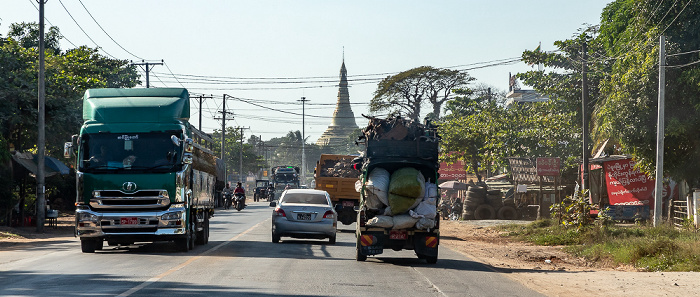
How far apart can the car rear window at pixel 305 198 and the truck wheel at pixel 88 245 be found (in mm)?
5523

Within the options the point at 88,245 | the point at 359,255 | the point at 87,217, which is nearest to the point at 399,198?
the point at 359,255

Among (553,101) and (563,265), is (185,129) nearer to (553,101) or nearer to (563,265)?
(563,265)

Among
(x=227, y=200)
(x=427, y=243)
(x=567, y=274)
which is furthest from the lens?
(x=227, y=200)

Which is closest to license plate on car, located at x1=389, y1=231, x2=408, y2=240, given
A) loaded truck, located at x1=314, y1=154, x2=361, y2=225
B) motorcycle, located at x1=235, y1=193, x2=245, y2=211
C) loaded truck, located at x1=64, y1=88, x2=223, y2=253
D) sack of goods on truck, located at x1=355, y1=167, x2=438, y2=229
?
sack of goods on truck, located at x1=355, y1=167, x2=438, y2=229

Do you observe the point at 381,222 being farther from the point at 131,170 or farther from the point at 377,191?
the point at 131,170

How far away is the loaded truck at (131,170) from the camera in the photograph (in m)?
17.9

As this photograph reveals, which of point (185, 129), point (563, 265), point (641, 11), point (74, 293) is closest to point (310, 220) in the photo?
point (185, 129)

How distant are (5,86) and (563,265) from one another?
922 inches

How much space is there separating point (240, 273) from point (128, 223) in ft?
15.9

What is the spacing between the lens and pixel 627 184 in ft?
116

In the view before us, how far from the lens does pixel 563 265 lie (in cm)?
1922

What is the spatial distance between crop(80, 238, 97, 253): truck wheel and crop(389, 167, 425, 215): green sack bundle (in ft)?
23.2

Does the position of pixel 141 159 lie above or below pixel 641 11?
below

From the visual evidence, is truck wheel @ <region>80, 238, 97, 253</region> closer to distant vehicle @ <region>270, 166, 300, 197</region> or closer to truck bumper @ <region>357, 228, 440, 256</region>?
truck bumper @ <region>357, 228, 440, 256</region>
